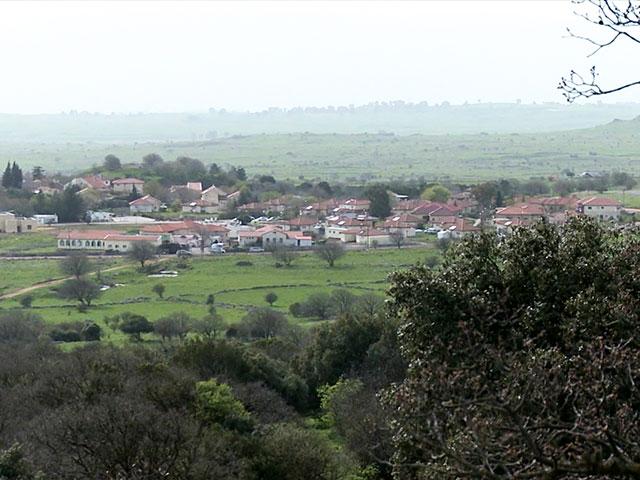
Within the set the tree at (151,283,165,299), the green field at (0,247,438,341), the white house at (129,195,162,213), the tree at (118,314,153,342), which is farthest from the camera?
the white house at (129,195,162,213)

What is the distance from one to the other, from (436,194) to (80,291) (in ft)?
102

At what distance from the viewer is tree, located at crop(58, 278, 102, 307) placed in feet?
120

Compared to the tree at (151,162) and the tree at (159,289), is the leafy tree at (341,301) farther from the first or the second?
the tree at (151,162)

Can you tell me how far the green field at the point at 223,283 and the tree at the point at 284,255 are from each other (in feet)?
1.04

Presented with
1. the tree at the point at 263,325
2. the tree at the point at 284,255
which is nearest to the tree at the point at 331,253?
the tree at the point at 284,255

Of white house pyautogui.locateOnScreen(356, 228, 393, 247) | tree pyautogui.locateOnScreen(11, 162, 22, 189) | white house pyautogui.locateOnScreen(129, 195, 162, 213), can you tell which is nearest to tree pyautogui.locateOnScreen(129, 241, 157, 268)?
white house pyautogui.locateOnScreen(356, 228, 393, 247)

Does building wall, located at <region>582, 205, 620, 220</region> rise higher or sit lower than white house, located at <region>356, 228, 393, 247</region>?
higher

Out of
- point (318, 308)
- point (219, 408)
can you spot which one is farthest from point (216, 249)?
point (219, 408)

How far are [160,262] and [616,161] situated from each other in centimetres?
6739

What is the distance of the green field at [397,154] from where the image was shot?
99000mm

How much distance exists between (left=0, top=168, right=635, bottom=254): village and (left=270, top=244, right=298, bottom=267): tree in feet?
4.80

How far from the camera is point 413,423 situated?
587cm

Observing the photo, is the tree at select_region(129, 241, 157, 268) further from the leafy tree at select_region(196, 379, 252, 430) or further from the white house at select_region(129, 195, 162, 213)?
the leafy tree at select_region(196, 379, 252, 430)

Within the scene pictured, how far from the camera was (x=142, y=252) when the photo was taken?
146 feet
